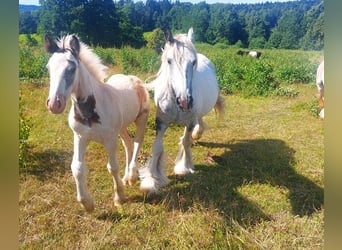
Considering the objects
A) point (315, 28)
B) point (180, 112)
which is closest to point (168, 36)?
point (180, 112)

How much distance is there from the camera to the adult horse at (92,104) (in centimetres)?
152

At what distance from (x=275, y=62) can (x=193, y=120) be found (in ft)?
1.43

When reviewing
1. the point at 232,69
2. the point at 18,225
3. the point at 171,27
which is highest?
the point at 171,27

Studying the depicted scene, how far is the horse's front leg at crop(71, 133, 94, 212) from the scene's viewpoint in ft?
5.55

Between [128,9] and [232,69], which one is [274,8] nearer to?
[232,69]

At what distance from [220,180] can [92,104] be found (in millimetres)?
653

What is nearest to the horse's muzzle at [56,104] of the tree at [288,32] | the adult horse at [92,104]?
the adult horse at [92,104]

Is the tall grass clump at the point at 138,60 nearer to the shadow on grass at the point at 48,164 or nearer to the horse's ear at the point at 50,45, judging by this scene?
the horse's ear at the point at 50,45

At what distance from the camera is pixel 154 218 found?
174cm

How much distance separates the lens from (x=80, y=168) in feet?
5.55

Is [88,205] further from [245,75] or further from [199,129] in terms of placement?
[245,75]

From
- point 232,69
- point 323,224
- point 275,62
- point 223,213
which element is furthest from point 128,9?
point 323,224

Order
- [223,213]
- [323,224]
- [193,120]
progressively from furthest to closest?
[193,120] → [223,213] → [323,224]
